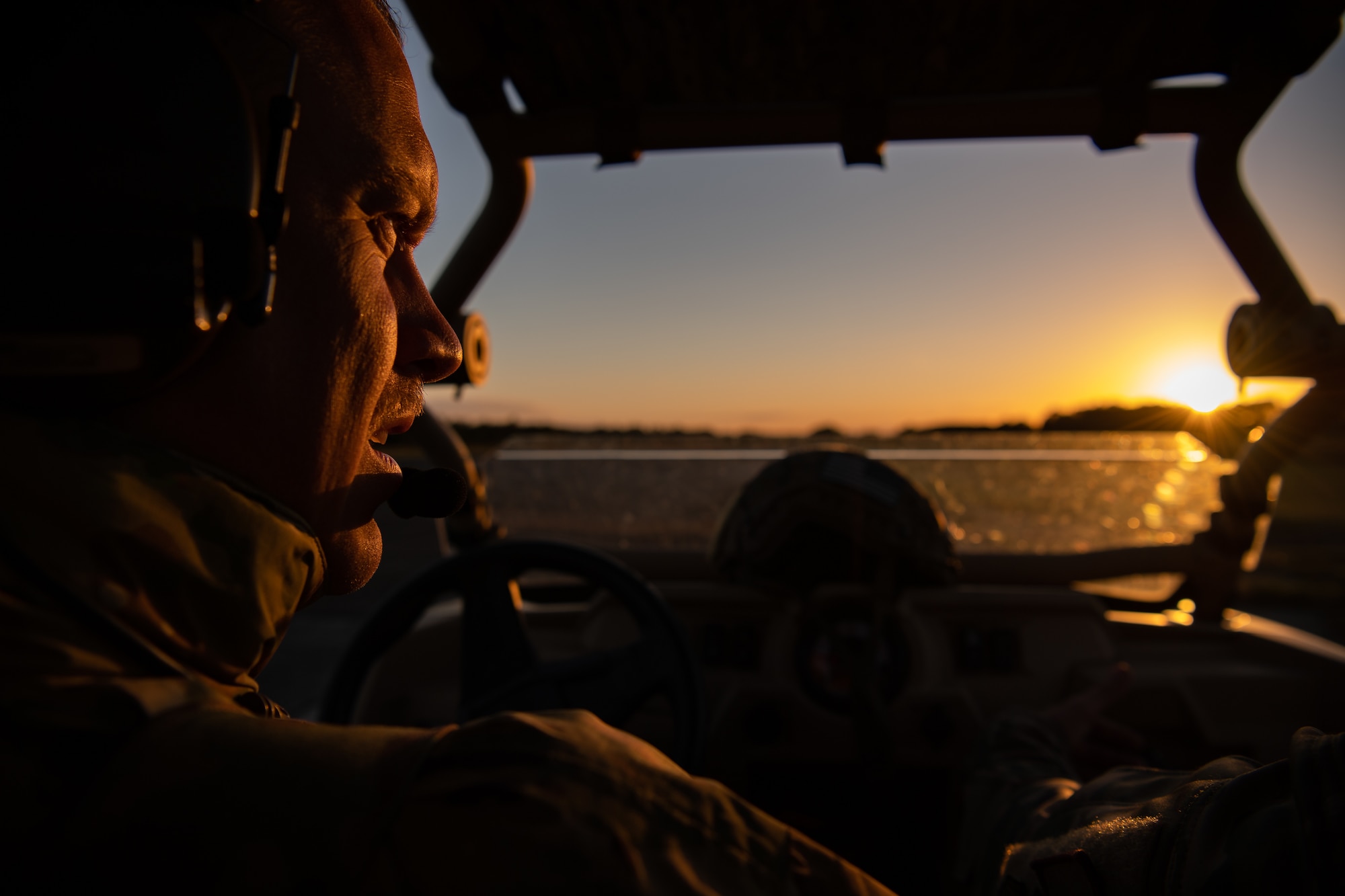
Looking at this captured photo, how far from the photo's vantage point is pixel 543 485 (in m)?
2.25

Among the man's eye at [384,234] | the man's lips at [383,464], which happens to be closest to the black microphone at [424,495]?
the man's lips at [383,464]

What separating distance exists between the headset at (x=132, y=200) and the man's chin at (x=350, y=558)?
193 mm

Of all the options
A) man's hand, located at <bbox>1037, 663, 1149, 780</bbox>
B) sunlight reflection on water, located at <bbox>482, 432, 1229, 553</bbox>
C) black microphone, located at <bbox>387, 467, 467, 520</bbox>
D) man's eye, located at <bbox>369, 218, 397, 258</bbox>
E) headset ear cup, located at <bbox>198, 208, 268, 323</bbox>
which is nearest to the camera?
headset ear cup, located at <bbox>198, 208, 268, 323</bbox>

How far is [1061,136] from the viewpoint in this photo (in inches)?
74.8

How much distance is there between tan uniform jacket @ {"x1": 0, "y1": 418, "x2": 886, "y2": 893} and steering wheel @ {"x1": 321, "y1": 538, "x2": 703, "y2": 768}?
3.86 ft

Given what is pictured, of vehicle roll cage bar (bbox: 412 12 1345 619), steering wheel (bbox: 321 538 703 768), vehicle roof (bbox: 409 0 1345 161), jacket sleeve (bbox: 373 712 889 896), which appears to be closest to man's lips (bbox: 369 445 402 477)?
jacket sleeve (bbox: 373 712 889 896)

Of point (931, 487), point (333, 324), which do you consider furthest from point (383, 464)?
point (931, 487)

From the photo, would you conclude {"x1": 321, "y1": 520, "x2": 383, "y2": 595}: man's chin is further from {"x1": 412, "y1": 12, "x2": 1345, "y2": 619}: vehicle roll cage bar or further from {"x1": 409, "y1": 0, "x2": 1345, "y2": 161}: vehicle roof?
{"x1": 409, "y1": 0, "x2": 1345, "y2": 161}: vehicle roof

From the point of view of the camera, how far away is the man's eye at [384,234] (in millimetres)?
566

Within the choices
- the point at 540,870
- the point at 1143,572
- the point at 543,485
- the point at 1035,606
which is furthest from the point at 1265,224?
the point at 540,870

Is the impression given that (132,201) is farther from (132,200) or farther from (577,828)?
(577,828)

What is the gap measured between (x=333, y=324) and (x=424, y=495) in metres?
0.26

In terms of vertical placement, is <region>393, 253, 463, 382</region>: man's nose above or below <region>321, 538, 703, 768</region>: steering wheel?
above

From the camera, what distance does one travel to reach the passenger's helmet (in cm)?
186
